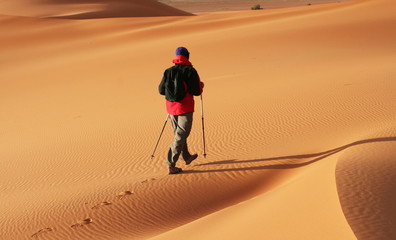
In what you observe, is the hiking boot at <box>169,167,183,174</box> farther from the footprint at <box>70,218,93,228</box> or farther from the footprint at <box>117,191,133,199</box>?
the footprint at <box>70,218,93,228</box>

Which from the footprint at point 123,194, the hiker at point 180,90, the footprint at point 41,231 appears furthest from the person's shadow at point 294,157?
the footprint at point 41,231

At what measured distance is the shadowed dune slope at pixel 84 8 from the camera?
135 feet

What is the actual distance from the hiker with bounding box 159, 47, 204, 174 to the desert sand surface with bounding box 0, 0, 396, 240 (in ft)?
2.16

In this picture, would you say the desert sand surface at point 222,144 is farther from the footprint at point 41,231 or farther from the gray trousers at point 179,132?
the gray trousers at point 179,132

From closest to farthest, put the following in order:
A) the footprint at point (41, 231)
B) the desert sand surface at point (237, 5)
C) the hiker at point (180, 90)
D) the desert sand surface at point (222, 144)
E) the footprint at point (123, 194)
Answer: the desert sand surface at point (222, 144) → the footprint at point (41, 231) → the footprint at point (123, 194) → the hiker at point (180, 90) → the desert sand surface at point (237, 5)

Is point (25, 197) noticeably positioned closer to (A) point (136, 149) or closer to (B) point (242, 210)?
(A) point (136, 149)

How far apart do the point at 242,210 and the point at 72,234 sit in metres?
1.90

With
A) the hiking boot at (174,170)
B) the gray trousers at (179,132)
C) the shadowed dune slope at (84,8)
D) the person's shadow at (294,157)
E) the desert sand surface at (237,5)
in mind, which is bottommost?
the person's shadow at (294,157)

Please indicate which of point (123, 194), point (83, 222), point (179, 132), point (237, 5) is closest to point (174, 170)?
point (179, 132)

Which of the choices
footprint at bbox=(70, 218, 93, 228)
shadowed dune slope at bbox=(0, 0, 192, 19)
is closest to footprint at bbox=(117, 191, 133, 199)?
footprint at bbox=(70, 218, 93, 228)

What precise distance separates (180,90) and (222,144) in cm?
218

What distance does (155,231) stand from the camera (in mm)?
5754

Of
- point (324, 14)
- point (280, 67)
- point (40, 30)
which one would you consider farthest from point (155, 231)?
point (40, 30)

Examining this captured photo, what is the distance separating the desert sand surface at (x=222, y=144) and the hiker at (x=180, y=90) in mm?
659
